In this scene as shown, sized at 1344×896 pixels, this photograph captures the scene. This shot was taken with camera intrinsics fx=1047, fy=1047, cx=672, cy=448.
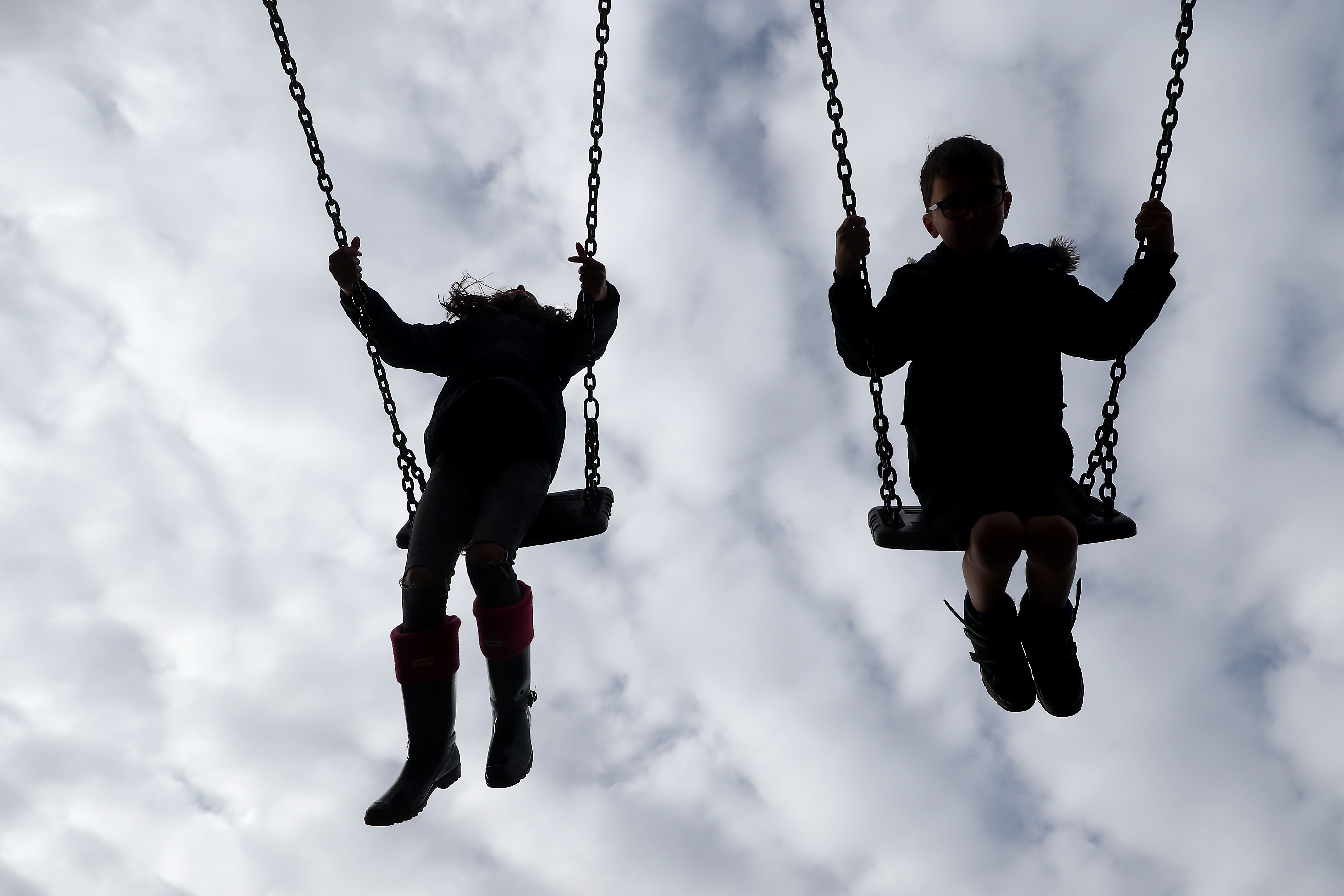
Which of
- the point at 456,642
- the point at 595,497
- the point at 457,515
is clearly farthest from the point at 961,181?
the point at 456,642

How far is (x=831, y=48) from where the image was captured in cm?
337

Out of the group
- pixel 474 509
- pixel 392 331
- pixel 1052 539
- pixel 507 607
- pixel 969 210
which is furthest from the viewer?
pixel 392 331

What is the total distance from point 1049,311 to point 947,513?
2.33 feet

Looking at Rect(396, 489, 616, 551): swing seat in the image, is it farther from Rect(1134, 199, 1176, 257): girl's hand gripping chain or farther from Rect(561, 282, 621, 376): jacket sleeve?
Rect(1134, 199, 1176, 257): girl's hand gripping chain

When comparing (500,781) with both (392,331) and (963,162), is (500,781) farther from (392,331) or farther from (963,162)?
(963,162)

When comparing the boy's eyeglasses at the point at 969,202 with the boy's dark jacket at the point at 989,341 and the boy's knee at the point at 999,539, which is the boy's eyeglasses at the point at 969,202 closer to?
the boy's dark jacket at the point at 989,341

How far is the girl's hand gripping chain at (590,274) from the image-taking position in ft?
12.0

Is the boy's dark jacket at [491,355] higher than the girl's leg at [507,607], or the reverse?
the boy's dark jacket at [491,355]

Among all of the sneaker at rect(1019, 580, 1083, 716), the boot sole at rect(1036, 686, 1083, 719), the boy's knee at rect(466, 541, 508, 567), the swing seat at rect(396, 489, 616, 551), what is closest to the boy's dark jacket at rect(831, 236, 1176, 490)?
the sneaker at rect(1019, 580, 1083, 716)

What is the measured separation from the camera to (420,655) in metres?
3.38

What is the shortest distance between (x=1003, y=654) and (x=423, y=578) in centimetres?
178

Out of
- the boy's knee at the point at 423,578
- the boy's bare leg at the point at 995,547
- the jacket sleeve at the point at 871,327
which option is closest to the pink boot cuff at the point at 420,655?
Answer: the boy's knee at the point at 423,578

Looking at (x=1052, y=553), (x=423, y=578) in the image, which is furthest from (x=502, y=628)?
(x=1052, y=553)

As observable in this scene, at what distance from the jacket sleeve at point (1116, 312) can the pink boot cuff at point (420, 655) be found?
217 centimetres
